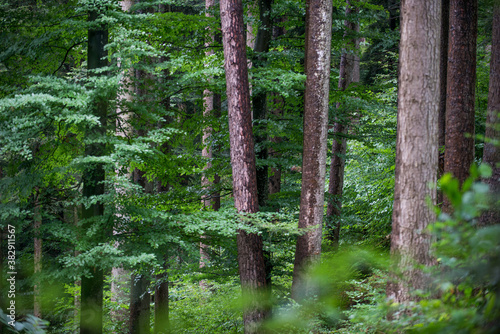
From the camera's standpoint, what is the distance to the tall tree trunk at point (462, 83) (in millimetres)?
7867

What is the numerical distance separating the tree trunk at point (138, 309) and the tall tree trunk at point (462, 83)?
8.03m

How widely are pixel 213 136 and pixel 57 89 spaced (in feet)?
12.4

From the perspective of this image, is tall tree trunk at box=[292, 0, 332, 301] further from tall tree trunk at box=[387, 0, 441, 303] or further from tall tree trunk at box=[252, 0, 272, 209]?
tall tree trunk at box=[387, 0, 441, 303]

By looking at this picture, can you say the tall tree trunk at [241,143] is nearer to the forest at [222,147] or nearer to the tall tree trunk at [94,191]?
the forest at [222,147]

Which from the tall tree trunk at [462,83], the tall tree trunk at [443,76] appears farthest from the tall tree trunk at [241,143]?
the tall tree trunk at [443,76]

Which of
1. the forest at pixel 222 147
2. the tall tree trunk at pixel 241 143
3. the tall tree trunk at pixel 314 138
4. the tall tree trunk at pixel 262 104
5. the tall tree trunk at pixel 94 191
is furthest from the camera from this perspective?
the tall tree trunk at pixel 262 104

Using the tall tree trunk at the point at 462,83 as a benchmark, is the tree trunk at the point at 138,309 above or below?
below

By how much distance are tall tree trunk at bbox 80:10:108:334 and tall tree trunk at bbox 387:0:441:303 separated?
15.7 ft

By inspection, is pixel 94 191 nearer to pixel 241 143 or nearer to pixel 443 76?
pixel 241 143

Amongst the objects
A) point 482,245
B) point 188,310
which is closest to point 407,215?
point 482,245

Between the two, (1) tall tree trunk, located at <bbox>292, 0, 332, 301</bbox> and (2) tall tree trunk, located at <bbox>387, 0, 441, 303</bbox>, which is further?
(1) tall tree trunk, located at <bbox>292, 0, 332, 301</bbox>

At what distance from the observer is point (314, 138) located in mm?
7234

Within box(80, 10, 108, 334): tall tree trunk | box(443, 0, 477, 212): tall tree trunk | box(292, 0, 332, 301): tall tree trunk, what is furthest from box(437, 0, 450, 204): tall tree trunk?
box(80, 10, 108, 334): tall tree trunk

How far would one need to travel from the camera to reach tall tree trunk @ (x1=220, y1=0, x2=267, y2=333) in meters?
6.73
